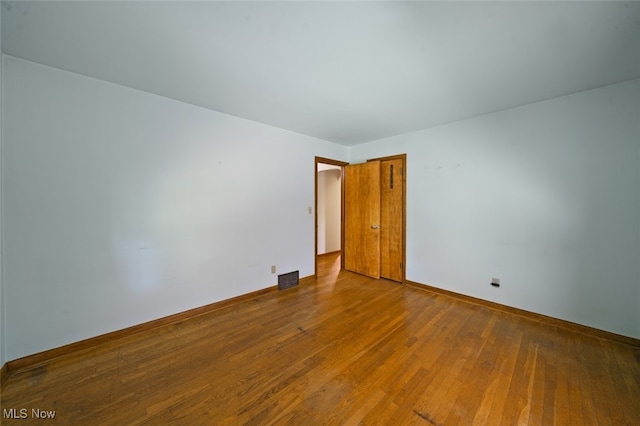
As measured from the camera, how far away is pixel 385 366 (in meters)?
1.81

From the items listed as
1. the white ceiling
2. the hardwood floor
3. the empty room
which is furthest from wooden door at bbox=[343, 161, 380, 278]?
the white ceiling

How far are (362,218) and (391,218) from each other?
20.7 inches

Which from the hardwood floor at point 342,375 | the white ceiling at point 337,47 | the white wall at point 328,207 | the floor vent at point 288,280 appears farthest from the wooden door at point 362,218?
the white ceiling at point 337,47

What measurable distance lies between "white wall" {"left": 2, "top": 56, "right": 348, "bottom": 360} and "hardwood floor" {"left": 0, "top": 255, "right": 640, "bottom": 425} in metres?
0.41

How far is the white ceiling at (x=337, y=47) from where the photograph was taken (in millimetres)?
1353

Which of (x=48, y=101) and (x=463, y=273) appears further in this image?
(x=463, y=273)

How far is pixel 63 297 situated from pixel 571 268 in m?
4.97

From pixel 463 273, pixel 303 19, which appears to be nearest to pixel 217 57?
pixel 303 19

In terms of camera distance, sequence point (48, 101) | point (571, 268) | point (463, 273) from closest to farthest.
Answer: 1. point (48, 101)
2. point (571, 268)
3. point (463, 273)

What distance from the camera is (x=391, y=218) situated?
153 inches

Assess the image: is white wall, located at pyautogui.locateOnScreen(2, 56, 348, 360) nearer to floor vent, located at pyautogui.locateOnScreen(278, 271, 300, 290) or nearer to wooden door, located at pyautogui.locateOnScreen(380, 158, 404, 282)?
floor vent, located at pyautogui.locateOnScreen(278, 271, 300, 290)

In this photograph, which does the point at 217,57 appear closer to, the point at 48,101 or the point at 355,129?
the point at 48,101

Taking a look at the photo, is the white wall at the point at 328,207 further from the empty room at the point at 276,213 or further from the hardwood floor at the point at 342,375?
the hardwood floor at the point at 342,375

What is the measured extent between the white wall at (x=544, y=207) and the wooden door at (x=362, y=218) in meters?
0.79
